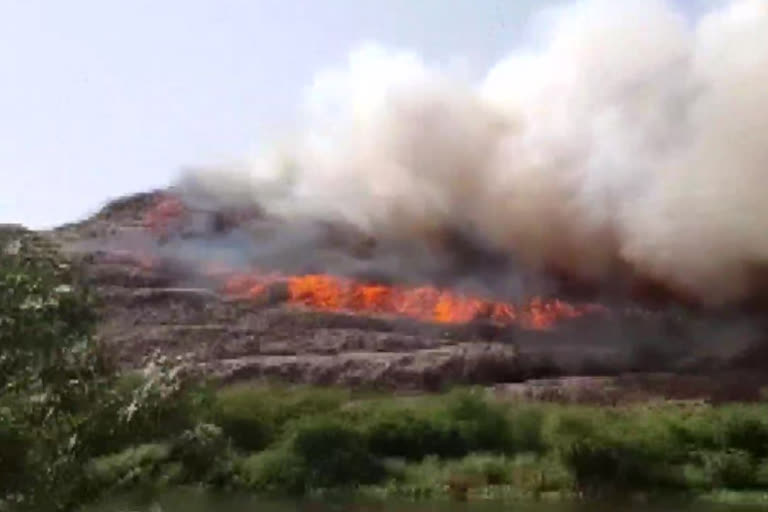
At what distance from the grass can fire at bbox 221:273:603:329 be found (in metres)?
11.4

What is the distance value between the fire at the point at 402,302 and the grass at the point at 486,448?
1139 cm

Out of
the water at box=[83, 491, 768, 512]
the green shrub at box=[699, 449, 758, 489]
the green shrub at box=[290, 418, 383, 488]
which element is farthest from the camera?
the green shrub at box=[290, 418, 383, 488]

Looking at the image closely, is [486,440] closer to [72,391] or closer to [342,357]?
[342,357]

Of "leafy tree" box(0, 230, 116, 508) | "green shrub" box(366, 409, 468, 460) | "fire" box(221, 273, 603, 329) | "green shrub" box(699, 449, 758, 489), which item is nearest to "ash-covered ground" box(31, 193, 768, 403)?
"fire" box(221, 273, 603, 329)

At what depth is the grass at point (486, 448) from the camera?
46.7 m

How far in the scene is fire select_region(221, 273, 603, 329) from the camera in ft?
214

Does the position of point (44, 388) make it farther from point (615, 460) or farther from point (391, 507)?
point (615, 460)

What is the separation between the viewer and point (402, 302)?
6862cm

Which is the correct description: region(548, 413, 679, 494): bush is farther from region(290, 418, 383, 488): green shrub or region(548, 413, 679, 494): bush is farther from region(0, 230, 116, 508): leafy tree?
region(0, 230, 116, 508): leafy tree

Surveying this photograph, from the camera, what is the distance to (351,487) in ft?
154

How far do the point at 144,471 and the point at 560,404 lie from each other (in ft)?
143

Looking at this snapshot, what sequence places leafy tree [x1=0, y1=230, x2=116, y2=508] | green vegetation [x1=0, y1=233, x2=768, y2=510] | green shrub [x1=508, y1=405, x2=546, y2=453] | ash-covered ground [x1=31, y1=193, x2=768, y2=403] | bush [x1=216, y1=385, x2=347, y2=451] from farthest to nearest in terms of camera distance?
ash-covered ground [x1=31, y1=193, x2=768, y2=403] → bush [x1=216, y1=385, x2=347, y2=451] → green shrub [x1=508, y1=405, x2=546, y2=453] → green vegetation [x1=0, y1=233, x2=768, y2=510] → leafy tree [x1=0, y1=230, x2=116, y2=508]

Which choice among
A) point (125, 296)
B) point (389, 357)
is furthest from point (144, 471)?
point (125, 296)

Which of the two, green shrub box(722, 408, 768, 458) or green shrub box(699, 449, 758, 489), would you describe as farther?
green shrub box(722, 408, 768, 458)
